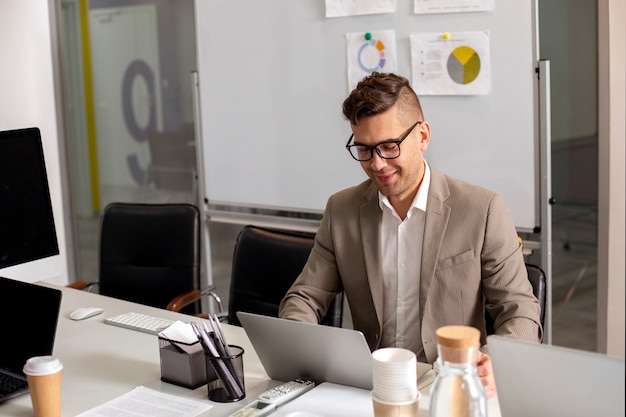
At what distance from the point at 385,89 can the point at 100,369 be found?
112 cm

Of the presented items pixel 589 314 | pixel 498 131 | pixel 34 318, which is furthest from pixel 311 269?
pixel 589 314

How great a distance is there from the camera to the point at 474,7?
3.37m

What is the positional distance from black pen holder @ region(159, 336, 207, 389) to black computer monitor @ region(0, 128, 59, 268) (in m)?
0.64

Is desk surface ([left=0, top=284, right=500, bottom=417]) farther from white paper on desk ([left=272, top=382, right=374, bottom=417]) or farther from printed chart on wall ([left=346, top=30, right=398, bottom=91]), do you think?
printed chart on wall ([left=346, top=30, right=398, bottom=91])

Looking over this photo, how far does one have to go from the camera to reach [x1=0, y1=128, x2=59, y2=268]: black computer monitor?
2506mm

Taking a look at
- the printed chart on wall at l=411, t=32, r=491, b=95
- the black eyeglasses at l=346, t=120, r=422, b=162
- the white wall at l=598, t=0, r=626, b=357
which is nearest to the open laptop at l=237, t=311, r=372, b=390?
the black eyeglasses at l=346, t=120, r=422, b=162

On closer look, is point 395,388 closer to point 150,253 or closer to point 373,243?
point 373,243

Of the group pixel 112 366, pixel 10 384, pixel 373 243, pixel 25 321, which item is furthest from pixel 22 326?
pixel 373 243

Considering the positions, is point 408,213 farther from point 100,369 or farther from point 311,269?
point 100,369

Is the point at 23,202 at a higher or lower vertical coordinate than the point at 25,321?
higher

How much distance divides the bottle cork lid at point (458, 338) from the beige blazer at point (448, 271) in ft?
2.72

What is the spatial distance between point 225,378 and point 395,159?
773 millimetres

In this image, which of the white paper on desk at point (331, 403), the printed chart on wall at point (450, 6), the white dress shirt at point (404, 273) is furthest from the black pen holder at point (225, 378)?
the printed chart on wall at point (450, 6)

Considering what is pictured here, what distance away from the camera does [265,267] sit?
2.95 meters
